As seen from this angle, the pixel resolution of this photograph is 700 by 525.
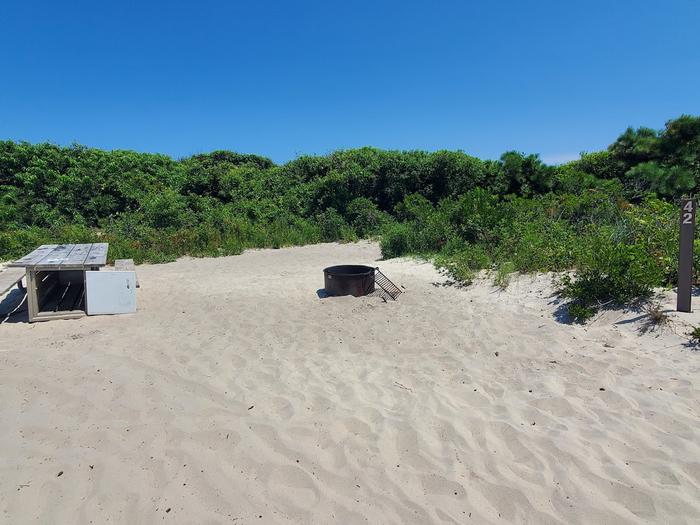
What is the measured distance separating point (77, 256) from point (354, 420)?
509 centimetres

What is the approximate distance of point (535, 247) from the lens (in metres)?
6.82

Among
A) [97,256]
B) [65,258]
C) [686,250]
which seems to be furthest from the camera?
[97,256]

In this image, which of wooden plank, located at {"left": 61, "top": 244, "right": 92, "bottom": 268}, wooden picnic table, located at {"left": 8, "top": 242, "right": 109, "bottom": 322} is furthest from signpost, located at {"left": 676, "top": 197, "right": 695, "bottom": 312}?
wooden plank, located at {"left": 61, "top": 244, "right": 92, "bottom": 268}

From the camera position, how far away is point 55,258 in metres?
6.07

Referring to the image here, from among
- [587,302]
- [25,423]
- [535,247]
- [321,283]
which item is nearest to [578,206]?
[535,247]

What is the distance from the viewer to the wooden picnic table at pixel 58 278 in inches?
218

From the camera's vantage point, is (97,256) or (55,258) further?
(97,256)

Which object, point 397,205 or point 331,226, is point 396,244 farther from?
point 397,205

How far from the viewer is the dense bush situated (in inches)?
249

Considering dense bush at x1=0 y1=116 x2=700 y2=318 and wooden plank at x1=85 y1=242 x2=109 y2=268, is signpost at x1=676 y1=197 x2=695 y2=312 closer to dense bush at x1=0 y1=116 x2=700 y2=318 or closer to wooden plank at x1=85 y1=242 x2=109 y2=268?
dense bush at x1=0 y1=116 x2=700 y2=318

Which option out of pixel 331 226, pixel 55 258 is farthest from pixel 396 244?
pixel 55 258

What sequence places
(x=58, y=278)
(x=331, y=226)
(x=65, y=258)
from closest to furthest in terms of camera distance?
1. (x=65, y=258)
2. (x=58, y=278)
3. (x=331, y=226)

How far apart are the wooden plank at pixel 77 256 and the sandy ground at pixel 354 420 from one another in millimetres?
742

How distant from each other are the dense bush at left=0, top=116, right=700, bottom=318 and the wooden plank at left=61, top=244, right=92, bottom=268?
10.9 feet
